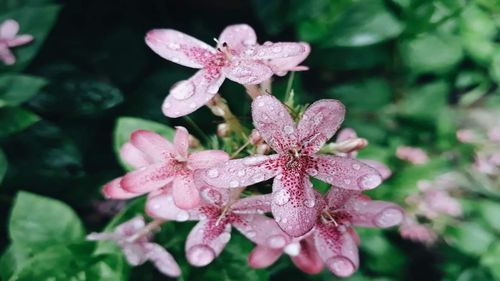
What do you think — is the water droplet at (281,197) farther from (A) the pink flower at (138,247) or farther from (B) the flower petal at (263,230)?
(A) the pink flower at (138,247)

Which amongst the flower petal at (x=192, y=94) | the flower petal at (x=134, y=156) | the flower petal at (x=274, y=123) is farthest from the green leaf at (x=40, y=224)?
the flower petal at (x=274, y=123)

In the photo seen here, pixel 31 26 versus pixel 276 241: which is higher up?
pixel 31 26

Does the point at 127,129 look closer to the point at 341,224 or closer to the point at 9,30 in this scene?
Answer: the point at 9,30

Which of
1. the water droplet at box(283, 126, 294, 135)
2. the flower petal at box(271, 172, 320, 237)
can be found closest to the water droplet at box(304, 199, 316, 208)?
the flower petal at box(271, 172, 320, 237)

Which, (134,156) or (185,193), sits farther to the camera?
(134,156)

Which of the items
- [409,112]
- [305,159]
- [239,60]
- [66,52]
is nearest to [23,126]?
[66,52]

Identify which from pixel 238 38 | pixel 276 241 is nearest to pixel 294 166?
pixel 276 241

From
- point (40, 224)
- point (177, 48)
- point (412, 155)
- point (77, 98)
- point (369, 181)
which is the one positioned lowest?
point (412, 155)
